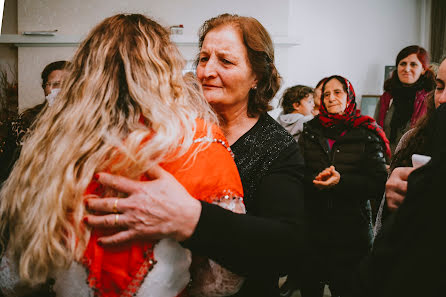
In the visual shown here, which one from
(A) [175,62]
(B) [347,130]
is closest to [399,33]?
(B) [347,130]

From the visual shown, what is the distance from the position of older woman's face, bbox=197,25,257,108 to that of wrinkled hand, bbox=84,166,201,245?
0.60 meters

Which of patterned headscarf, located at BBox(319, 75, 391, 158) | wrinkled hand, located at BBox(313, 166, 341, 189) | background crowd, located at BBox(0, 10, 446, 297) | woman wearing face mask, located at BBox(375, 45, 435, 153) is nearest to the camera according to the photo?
background crowd, located at BBox(0, 10, 446, 297)

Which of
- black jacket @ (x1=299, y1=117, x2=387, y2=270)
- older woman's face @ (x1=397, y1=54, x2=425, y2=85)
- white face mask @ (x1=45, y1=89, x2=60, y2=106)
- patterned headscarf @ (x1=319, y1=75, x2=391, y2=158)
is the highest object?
older woman's face @ (x1=397, y1=54, x2=425, y2=85)

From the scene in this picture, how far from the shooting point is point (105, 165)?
75 cm

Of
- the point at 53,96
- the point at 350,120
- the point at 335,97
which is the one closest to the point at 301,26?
the point at 335,97

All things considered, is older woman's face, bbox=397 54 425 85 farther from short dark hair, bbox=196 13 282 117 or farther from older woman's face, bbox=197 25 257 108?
older woman's face, bbox=197 25 257 108

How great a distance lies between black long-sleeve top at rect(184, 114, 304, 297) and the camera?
79 cm

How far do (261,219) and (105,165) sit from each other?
412 mm

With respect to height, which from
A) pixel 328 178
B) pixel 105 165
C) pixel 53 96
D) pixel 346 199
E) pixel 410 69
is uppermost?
pixel 410 69

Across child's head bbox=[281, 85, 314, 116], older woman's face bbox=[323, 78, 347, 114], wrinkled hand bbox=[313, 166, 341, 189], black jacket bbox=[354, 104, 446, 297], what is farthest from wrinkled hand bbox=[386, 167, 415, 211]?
child's head bbox=[281, 85, 314, 116]

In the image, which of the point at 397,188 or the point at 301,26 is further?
the point at 301,26

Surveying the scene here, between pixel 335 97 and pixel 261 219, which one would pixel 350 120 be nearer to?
pixel 335 97

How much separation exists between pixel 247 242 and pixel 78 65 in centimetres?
61

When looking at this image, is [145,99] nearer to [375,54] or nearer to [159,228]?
[159,228]
